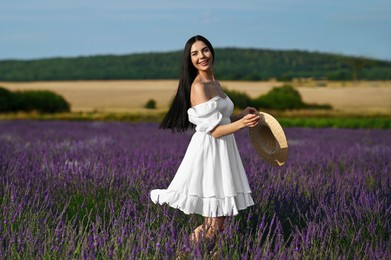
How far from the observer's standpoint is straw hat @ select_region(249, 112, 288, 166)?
11.6 feet

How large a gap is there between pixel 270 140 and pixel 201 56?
62 centimetres

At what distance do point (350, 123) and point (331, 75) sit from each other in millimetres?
37498

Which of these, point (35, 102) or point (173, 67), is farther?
point (173, 67)

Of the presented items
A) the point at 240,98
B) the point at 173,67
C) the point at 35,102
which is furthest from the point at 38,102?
the point at 173,67

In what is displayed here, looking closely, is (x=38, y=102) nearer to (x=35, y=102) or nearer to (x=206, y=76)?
(x=35, y=102)

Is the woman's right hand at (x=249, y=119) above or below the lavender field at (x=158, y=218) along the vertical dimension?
above

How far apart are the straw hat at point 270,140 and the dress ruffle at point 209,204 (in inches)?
11.4

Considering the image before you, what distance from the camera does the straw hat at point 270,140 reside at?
352cm

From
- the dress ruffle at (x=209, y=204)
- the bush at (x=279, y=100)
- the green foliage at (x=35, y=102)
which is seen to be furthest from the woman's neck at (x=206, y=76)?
the green foliage at (x=35, y=102)

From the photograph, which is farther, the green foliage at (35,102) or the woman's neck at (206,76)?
the green foliage at (35,102)

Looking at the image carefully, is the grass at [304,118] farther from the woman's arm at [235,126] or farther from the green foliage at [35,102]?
the woman's arm at [235,126]

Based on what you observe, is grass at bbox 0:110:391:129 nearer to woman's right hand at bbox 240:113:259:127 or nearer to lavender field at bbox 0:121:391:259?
lavender field at bbox 0:121:391:259

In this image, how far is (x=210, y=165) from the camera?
3.44m

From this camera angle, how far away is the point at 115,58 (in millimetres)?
69875
